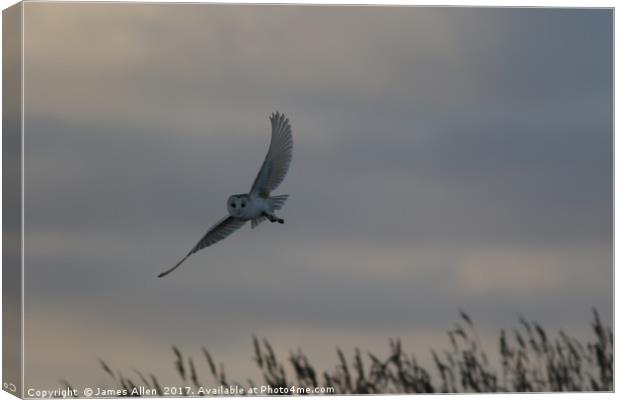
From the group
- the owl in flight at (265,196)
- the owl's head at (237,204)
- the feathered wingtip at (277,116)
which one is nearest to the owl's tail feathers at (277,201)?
the owl in flight at (265,196)

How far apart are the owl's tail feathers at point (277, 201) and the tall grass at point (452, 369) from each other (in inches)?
37.6

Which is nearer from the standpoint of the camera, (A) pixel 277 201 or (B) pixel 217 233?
(B) pixel 217 233

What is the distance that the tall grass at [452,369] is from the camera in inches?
450

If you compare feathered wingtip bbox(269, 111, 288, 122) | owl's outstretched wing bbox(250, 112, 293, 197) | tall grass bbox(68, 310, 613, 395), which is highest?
feathered wingtip bbox(269, 111, 288, 122)

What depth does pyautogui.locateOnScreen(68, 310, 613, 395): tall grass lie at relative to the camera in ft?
37.5

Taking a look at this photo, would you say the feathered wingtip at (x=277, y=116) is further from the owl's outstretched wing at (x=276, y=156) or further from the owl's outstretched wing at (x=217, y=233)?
the owl's outstretched wing at (x=217, y=233)

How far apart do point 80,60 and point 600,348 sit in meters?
4.30

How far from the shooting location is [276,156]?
11594 millimetres

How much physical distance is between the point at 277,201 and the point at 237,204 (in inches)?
11.6

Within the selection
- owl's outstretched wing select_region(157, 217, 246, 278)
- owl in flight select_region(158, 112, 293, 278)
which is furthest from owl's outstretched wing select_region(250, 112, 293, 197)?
owl's outstretched wing select_region(157, 217, 246, 278)

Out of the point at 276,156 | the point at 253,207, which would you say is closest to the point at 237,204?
the point at 253,207

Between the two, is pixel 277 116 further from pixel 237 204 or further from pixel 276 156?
pixel 237 204

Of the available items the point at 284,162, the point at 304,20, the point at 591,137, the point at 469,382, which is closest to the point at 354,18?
the point at 304,20

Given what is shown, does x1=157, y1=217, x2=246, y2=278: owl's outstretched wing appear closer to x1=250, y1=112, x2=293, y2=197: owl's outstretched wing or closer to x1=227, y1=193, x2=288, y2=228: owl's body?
x1=227, y1=193, x2=288, y2=228: owl's body
